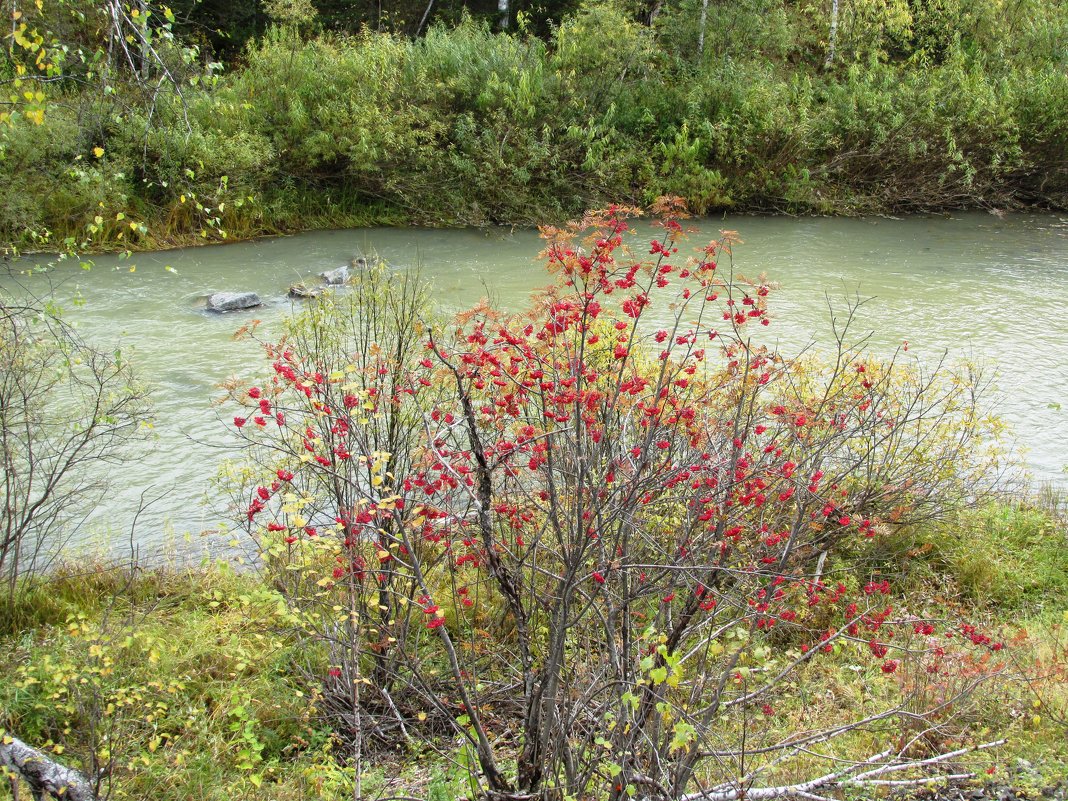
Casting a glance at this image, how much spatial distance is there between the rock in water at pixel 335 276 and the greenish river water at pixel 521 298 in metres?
0.38

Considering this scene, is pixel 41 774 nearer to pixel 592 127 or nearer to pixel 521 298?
pixel 521 298

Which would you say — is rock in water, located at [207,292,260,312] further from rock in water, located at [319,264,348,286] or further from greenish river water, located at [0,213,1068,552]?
rock in water, located at [319,264,348,286]

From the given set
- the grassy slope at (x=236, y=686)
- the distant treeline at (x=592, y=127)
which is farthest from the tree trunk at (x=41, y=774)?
the distant treeline at (x=592, y=127)

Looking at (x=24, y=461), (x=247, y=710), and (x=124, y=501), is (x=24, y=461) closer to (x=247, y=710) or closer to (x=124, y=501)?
(x=124, y=501)

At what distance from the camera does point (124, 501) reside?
6883mm

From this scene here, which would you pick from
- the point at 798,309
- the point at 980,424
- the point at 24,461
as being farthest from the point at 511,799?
the point at 798,309

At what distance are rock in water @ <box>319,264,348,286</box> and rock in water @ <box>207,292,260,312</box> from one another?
3.86 feet

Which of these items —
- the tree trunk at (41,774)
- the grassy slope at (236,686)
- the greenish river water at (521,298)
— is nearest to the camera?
the tree trunk at (41,774)

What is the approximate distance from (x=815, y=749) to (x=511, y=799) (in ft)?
5.32

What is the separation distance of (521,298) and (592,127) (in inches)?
239

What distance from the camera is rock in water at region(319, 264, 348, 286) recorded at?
12055mm

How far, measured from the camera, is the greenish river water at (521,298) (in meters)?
7.53

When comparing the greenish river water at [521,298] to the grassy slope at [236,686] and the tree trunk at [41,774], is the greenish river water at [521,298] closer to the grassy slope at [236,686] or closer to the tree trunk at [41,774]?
the grassy slope at [236,686]

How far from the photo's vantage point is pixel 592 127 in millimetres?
16344
